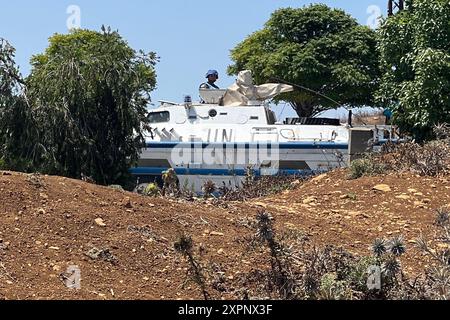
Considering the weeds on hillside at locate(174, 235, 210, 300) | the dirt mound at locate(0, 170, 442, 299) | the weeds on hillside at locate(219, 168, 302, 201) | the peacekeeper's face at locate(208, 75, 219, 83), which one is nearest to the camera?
the dirt mound at locate(0, 170, 442, 299)

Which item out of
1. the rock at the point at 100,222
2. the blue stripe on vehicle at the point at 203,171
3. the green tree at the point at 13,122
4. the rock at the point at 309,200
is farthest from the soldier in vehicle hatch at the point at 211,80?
the rock at the point at 100,222

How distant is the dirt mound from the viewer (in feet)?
18.4

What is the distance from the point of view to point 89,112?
1310 centimetres

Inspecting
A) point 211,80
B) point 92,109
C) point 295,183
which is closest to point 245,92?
point 211,80

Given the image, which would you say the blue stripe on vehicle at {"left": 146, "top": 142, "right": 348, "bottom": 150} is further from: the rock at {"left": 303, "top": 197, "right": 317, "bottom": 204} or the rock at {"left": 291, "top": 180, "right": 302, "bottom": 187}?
the rock at {"left": 303, "top": 197, "right": 317, "bottom": 204}

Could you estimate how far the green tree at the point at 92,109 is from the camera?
1286 centimetres

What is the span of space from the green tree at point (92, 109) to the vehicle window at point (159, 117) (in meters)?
4.25

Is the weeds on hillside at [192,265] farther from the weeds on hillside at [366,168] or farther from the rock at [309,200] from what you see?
the weeds on hillside at [366,168]

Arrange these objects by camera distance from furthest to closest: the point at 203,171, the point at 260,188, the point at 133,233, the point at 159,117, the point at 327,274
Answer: the point at 159,117, the point at 203,171, the point at 260,188, the point at 133,233, the point at 327,274

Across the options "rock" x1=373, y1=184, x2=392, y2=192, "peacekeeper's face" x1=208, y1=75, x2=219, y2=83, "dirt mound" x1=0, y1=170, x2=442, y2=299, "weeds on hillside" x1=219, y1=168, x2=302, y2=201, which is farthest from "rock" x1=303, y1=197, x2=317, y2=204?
"peacekeeper's face" x1=208, y1=75, x2=219, y2=83

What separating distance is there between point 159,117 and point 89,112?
5168 mm

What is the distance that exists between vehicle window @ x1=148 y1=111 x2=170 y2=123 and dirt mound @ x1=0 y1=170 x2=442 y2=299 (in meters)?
9.44

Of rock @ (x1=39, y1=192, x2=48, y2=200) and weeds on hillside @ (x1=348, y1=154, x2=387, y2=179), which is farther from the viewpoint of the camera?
weeds on hillside @ (x1=348, y1=154, x2=387, y2=179)

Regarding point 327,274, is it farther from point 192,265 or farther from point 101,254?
point 101,254
